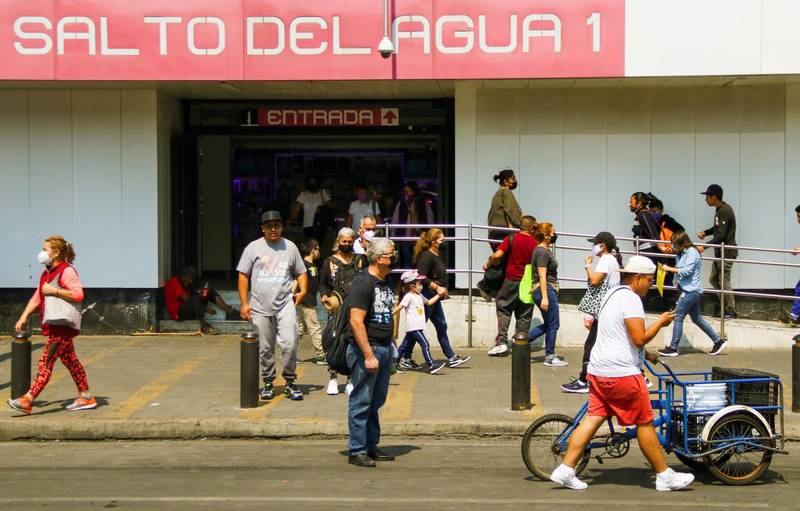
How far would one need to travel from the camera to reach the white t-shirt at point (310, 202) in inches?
690

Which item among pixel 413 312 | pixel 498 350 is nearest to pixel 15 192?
pixel 413 312

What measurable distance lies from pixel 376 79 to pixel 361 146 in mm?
3353

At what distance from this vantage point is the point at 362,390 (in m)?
8.32

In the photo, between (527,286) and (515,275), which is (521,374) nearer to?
(527,286)

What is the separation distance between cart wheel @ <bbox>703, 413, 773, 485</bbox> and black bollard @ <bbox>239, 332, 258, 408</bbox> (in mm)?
4411

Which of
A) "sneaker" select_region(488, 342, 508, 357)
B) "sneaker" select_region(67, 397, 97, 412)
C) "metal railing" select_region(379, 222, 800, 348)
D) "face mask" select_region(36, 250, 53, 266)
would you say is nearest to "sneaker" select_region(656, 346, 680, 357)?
"metal railing" select_region(379, 222, 800, 348)

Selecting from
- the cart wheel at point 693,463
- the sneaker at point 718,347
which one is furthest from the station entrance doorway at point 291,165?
the cart wheel at point 693,463

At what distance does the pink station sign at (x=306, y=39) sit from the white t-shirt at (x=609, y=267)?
387 cm

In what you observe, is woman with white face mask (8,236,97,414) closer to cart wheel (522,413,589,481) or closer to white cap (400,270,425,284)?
white cap (400,270,425,284)

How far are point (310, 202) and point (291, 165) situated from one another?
1066 mm

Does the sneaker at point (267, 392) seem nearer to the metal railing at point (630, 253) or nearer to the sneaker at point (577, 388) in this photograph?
the sneaker at point (577, 388)

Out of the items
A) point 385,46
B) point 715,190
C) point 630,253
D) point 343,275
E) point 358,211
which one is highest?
point 385,46

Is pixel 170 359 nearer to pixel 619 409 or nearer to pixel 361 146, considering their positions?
pixel 361 146

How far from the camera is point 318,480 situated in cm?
796
